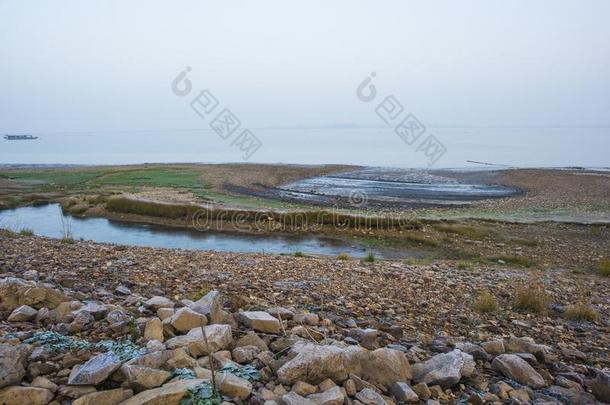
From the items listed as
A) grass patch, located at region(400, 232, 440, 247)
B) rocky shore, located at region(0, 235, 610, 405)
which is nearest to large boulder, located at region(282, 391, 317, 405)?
rocky shore, located at region(0, 235, 610, 405)

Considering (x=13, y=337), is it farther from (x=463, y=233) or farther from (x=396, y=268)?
(x=463, y=233)

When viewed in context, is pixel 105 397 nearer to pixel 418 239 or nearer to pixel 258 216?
pixel 418 239

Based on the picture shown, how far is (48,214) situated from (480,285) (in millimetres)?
26486

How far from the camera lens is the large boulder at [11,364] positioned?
3381 mm

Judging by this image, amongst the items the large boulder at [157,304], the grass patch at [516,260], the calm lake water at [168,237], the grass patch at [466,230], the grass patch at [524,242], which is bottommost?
the calm lake water at [168,237]

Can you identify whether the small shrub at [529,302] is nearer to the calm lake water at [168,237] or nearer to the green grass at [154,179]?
the calm lake water at [168,237]

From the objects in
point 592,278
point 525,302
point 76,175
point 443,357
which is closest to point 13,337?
point 443,357

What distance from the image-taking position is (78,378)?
348cm

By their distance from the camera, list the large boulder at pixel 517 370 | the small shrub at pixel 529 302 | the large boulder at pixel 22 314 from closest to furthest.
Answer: the large boulder at pixel 517 370 → the large boulder at pixel 22 314 → the small shrub at pixel 529 302

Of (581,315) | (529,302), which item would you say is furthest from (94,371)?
(581,315)

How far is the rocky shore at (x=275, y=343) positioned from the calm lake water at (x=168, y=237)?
10.0 metres

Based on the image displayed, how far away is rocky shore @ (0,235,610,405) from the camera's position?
3.54 m

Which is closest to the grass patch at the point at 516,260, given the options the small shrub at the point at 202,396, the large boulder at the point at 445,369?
the large boulder at the point at 445,369

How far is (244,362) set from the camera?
13.6 ft
